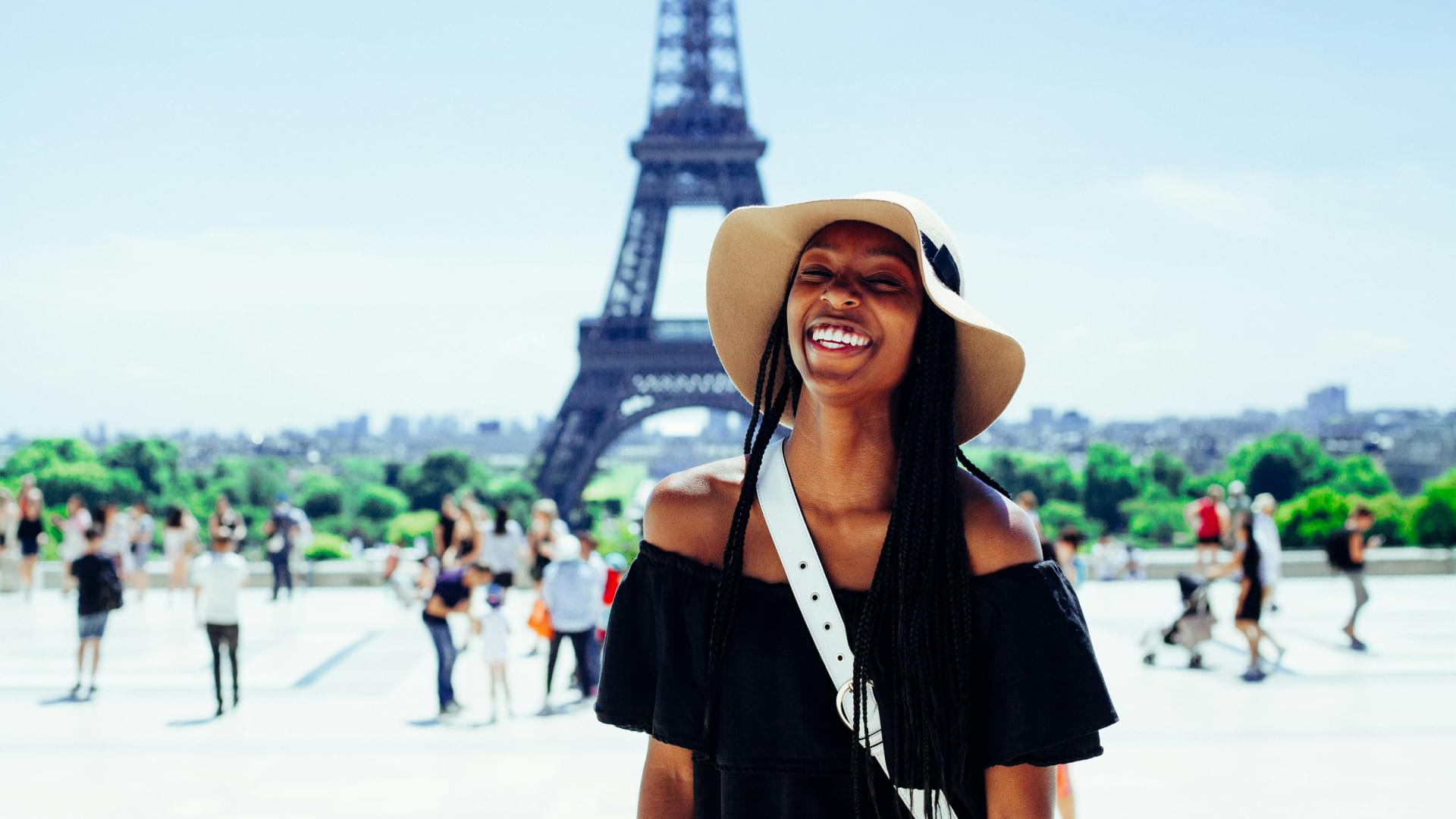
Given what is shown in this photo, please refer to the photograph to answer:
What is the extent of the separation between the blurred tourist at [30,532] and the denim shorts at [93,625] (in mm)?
5597

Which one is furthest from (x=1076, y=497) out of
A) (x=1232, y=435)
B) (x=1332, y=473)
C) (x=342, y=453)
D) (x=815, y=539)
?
(x=342, y=453)

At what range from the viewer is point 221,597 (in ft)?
28.0

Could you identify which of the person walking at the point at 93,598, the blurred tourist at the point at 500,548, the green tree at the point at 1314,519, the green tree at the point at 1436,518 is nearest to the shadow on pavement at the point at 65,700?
the person walking at the point at 93,598

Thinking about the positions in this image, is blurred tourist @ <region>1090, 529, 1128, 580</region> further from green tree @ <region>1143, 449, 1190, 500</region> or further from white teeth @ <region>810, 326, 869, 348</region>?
green tree @ <region>1143, 449, 1190, 500</region>

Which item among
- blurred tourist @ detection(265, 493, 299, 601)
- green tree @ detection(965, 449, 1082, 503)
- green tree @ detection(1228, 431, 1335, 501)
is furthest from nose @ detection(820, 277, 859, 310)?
green tree @ detection(965, 449, 1082, 503)

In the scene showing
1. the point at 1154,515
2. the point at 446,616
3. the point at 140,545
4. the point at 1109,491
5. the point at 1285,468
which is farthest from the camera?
the point at 1109,491

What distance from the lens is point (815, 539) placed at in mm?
1788

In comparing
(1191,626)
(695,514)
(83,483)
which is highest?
(695,514)

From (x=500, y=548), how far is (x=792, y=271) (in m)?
9.37

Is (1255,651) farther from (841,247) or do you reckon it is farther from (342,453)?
(342,453)

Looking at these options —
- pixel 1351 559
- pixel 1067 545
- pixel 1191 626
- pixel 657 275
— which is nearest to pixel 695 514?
pixel 1067 545

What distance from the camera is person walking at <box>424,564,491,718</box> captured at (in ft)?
27.5

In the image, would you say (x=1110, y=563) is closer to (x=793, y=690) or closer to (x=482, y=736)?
(x=482, y=736)

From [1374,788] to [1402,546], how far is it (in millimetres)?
14687
